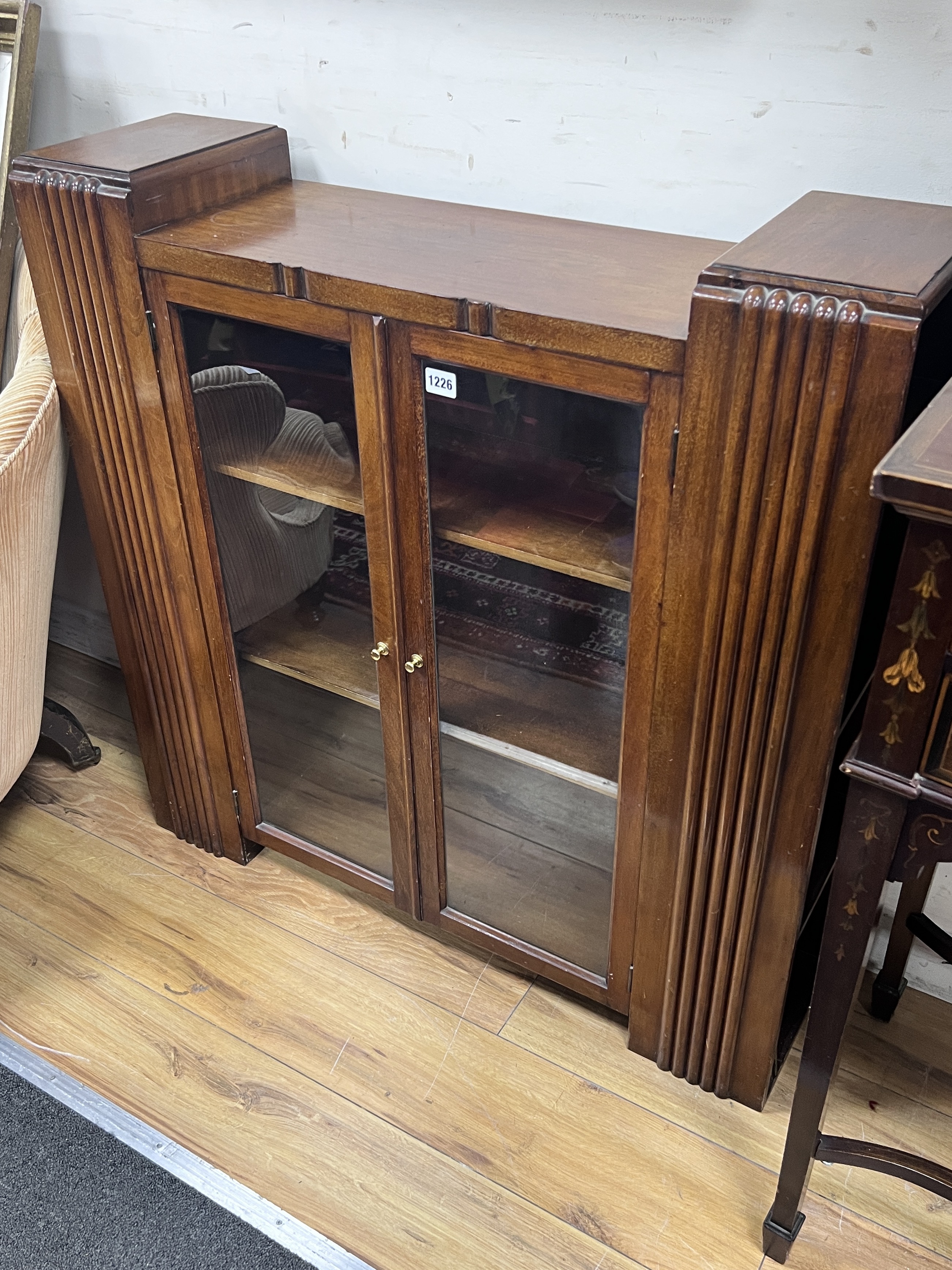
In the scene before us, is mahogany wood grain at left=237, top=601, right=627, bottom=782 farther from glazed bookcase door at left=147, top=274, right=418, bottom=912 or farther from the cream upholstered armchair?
the cream upholstered armchair

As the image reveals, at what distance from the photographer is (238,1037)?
1474mm

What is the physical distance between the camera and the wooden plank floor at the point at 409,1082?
1.26 m

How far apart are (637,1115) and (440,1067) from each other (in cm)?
26

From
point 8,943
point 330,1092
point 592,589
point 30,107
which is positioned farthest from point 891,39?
point 8,943

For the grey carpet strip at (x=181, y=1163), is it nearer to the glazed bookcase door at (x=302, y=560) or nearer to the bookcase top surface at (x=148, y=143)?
the glazed bookcase door at (x=302, y=560)

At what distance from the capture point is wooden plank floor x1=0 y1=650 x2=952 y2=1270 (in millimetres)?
1256

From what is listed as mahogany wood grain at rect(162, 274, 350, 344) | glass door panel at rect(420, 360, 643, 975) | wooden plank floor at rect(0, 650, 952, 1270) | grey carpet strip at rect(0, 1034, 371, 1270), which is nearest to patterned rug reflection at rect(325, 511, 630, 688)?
glass door panel at rect(420, 360, 643, 975)

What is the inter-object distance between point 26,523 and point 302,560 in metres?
0.38

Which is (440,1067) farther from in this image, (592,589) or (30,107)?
(30,107)

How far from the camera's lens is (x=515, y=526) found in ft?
3.86

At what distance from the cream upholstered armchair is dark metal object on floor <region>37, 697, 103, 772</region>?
0.89 ft

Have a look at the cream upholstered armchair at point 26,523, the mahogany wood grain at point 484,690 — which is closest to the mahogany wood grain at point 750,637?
the mahogany wood grain at point 484,690

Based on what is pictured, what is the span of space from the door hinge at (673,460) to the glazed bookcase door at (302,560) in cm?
32

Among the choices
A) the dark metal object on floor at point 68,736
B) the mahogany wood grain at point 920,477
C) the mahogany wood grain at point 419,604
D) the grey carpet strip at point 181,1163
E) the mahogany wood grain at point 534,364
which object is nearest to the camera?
the mahogany wood grain at point 920,477
